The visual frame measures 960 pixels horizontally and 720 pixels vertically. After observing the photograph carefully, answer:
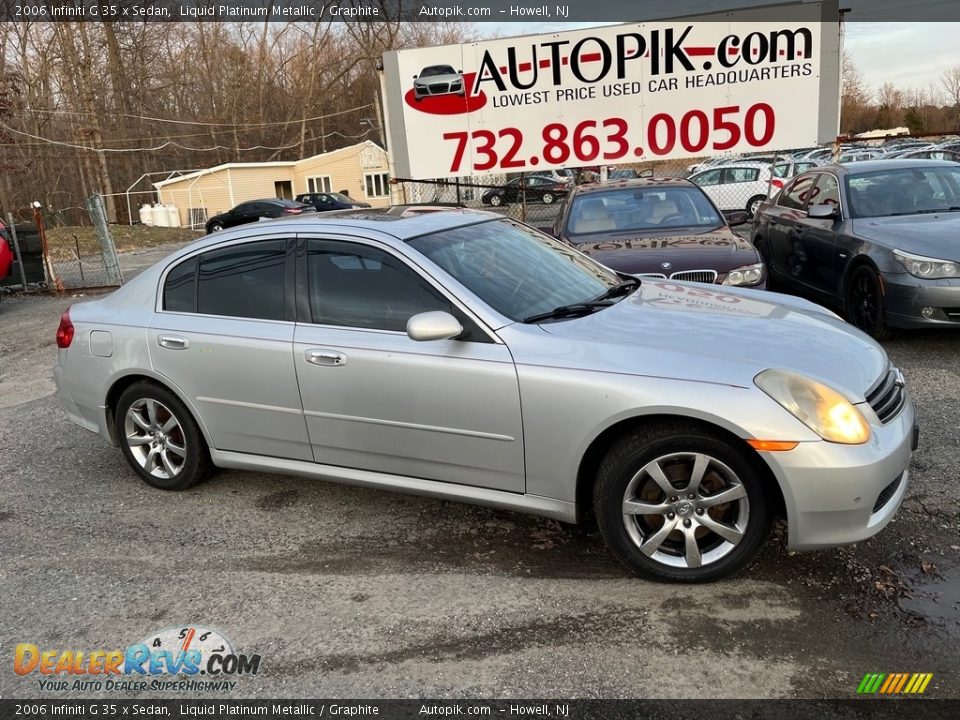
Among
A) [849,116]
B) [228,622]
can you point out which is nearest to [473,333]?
[228,622]

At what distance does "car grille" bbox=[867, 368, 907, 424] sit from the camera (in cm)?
306

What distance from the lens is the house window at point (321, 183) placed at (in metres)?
45.3

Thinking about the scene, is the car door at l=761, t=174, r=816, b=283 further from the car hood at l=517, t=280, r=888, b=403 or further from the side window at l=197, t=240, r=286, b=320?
the side window at l=197, t=240, r=286, b=320

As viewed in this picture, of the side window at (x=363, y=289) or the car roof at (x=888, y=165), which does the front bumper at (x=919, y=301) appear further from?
the side window at (x=363, y=289)

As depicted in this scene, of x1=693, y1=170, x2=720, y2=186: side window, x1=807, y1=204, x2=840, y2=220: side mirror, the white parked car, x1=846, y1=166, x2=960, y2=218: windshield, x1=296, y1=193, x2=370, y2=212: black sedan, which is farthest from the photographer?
x1=296, y1=193, x2=370, y2=212: black sedan

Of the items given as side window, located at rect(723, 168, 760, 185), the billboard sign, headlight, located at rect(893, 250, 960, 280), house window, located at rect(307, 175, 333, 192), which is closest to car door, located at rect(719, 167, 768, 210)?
side window, located at rect(723, 168, 760, 185)

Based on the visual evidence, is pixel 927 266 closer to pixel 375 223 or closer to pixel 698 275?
pixel 698 275

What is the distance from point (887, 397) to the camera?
3.19 metres

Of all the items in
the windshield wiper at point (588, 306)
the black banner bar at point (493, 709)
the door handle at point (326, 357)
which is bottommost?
the black banner bar at point (493, 709)

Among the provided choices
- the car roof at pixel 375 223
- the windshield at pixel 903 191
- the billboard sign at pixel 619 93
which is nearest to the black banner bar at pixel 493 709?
the car roof at pixel 375 223

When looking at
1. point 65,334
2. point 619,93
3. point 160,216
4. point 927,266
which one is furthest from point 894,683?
point 160,216

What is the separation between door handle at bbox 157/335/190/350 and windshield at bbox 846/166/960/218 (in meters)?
6.02

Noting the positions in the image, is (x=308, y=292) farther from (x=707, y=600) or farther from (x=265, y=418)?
(x=707, y=600)

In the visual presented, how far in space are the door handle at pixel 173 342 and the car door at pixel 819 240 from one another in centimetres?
587
